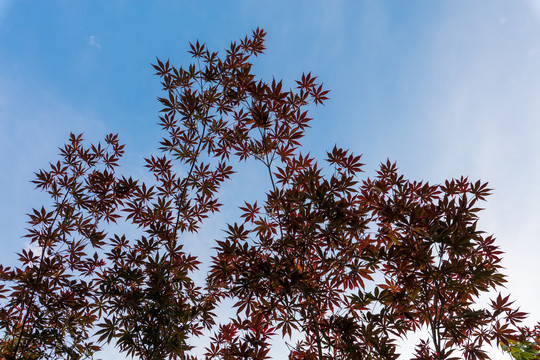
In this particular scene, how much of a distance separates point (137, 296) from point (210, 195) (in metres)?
1.81

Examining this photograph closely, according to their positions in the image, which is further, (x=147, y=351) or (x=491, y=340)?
(x=147, y=351)

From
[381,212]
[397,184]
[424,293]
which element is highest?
[397,184]

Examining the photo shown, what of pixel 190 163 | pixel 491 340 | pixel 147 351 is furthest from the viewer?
pixel 190 163

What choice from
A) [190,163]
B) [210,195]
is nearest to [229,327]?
[210,195]

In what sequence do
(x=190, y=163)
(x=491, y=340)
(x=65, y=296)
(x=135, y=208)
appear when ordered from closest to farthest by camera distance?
(x=491, y=340)
(x=65, y=296)
(x=135, y=208)
(x=190, y=163)

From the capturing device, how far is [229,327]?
445 cm

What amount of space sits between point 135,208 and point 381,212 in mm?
3309

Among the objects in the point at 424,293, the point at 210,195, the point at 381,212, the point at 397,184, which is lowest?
the point at 424,293

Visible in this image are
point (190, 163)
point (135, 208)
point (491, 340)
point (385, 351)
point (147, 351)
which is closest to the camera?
point (385, 351)

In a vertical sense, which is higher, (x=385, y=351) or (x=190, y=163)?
(x=190, y=163)

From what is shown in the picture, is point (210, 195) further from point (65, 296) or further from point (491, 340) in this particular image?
point (491, 340)

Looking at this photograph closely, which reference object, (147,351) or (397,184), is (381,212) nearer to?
(397,184)

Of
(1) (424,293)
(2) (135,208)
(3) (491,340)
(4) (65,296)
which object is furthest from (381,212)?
(4) (65,296)

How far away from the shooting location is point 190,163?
5.08m
